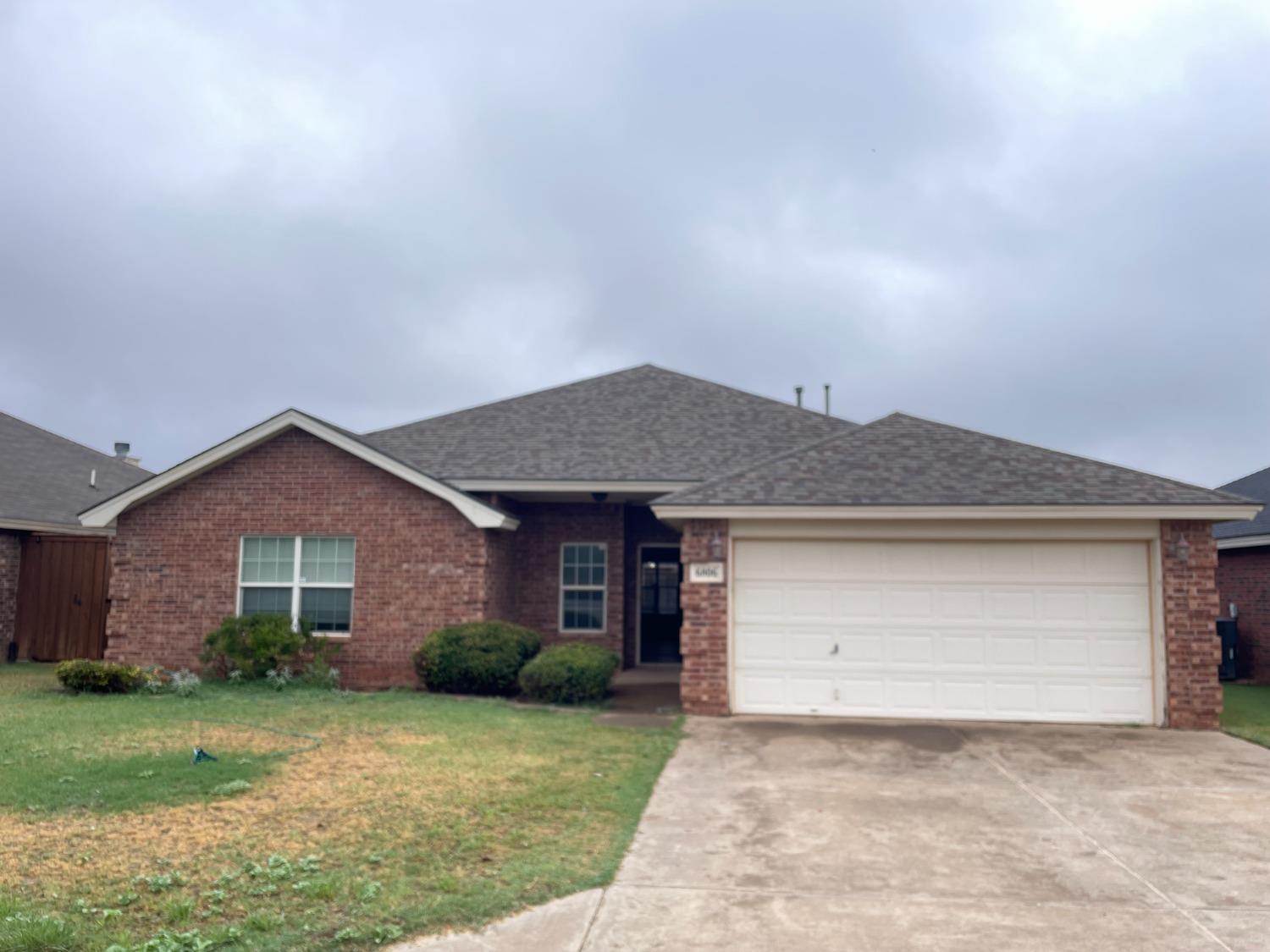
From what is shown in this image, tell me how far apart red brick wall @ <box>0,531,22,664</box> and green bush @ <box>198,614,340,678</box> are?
584cm

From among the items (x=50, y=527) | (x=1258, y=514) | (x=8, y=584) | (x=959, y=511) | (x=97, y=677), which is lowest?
(x=97, y=677)

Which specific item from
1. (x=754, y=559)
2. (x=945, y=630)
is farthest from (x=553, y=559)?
(x=945, y=630)

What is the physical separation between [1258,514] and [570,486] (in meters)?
13.1

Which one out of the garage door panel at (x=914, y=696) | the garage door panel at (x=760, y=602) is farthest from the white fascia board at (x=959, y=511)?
the garage door panel at (x=914, y=696)

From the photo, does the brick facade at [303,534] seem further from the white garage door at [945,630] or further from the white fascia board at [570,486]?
the white garage door at [945,630]

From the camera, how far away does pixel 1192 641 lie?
11328mm

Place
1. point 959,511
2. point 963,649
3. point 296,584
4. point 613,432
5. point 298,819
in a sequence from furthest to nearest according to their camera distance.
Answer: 1. point 613,432
2. point 296,584
3. point 963,649
4. point 959,511
5. point 298,819

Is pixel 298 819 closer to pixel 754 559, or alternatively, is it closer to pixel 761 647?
pixel 761 647

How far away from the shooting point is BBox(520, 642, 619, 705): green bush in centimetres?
1253

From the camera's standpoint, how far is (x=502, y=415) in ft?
60.3

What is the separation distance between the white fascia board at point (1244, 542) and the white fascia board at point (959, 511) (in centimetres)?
690

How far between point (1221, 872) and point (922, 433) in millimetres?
8304

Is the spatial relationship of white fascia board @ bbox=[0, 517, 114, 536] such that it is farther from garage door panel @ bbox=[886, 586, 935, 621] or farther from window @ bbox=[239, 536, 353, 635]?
garage door panel @ bbox=[886, 586, 935, 621]

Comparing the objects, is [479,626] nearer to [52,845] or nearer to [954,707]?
[954,707]
